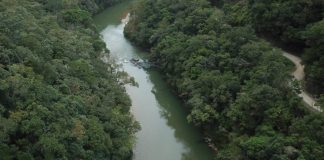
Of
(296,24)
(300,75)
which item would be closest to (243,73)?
(300,75)

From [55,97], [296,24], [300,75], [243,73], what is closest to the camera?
[55,97]

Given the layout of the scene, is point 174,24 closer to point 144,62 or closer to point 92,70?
point 144,62

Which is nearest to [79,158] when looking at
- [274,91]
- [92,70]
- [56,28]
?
[92,70]

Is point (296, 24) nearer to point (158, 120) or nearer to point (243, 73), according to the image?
point (243, 73)

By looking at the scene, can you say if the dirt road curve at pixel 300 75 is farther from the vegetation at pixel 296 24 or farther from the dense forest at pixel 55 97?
the dense forest at pixel 55 97

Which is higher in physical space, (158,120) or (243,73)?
(243,73)

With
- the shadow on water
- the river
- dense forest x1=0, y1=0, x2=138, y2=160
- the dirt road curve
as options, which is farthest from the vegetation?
dense forest x1=0, y1=0, x2=138, y2=160

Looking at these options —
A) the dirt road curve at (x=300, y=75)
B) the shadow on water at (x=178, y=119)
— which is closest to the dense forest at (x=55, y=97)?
the shadow on water at (x=178, y=119)
